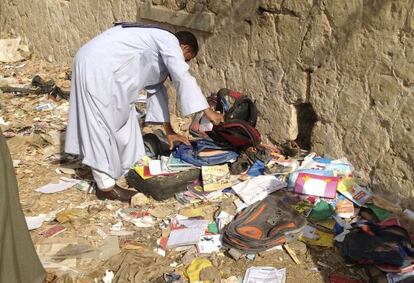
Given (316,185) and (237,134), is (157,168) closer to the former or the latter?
(237,134)

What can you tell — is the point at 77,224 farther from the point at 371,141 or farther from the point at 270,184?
the point at 371,141

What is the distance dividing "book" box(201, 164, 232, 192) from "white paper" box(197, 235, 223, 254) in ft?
2.03

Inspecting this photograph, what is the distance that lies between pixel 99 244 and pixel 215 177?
1.13 meters

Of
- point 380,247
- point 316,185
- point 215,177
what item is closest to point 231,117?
point 215,177

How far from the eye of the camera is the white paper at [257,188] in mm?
3809

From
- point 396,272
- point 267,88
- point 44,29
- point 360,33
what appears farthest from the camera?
point 44,29

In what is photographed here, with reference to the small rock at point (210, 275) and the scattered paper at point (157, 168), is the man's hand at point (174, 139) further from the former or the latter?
the small rock at point (210, 275)

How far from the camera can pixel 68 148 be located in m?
4.04

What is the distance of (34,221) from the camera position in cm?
375

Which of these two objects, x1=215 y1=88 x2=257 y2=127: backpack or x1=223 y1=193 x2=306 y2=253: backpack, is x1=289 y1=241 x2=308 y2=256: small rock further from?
x1=215 y1=88 x2=257 y2=127: backpack

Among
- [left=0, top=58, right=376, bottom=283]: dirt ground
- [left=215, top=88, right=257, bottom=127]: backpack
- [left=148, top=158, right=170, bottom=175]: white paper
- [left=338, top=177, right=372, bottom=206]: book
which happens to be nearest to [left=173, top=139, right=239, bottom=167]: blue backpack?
[left=148, top=158, right=170, bottom=175]: white paper

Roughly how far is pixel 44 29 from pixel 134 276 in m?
6.65

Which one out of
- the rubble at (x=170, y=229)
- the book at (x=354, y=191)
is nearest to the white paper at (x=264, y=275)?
the rubble at (x=170, y=229)

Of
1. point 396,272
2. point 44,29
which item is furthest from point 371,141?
point 44,29
